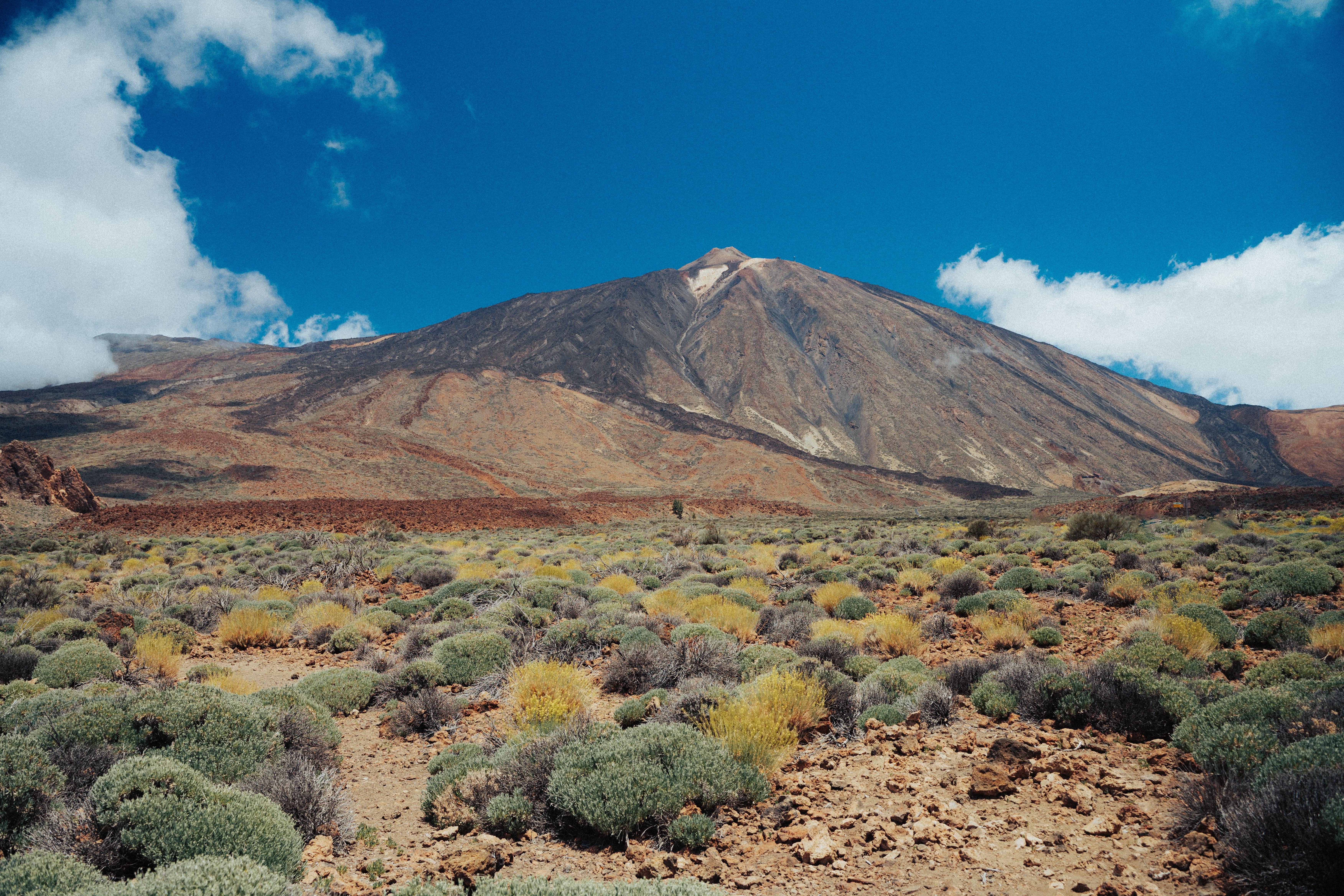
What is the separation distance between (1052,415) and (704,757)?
128 meters

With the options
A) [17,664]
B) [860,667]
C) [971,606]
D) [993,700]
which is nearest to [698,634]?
[860,667]

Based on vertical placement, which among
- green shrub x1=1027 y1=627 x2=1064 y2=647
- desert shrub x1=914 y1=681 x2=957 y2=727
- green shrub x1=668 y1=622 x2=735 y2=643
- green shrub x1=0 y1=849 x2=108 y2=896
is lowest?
green shrub x1=0 y1=849 x2=108 y2=896

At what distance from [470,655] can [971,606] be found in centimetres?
791

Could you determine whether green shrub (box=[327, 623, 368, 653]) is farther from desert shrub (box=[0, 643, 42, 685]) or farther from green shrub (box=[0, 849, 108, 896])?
green shrub (box=[0, 849, 108, 896])

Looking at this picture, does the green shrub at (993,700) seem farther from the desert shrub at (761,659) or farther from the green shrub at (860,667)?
the desert shrub at (761,659)

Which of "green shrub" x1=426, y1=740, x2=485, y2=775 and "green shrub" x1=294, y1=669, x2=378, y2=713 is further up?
"green shrub" x1=426, y1=740, x2=485, y2=775

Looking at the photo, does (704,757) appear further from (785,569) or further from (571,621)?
(785,569)

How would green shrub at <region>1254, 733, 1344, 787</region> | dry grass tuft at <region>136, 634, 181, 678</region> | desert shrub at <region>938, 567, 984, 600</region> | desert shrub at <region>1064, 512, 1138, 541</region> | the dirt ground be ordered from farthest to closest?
desert shrub at <region>1064, 512, 1138, 541</region>, desert shrub at <region>938, 567, 984, 600</region>, dry grass tuft at <region>136, 634, 181, 678</region>, the dirt ground, green shrub at <region>1254, 733, 1344, 787</region>

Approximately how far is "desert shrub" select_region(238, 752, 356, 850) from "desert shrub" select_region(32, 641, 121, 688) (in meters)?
4.51

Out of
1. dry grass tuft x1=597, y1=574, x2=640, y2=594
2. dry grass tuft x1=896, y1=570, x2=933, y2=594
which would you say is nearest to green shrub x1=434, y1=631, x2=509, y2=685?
dry grass tuft x1=597, y1=574, x2=640, y2=594

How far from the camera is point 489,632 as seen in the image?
838 centimetres

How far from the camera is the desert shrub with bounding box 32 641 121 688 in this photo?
6961 millimetres

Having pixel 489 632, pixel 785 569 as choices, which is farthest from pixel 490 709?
pixel 785 569

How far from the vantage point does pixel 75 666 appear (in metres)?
7.14
